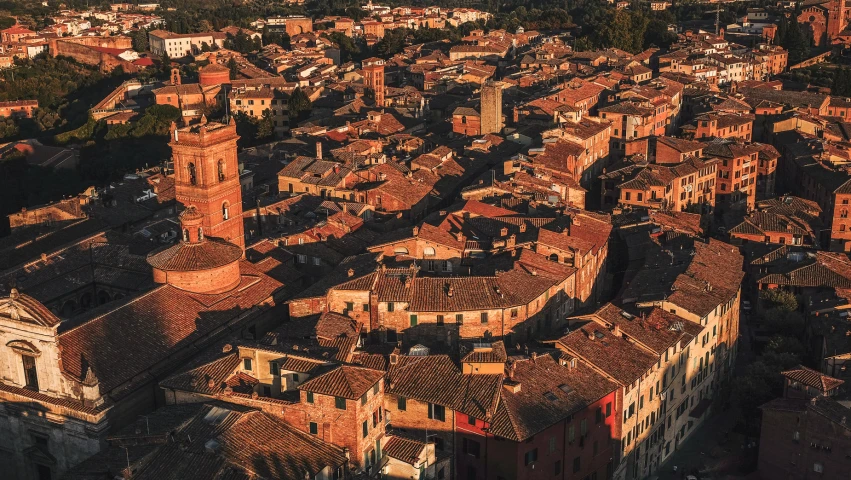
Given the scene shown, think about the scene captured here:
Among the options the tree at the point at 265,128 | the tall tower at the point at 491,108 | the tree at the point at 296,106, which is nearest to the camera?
the tall tower at the point at 491,108

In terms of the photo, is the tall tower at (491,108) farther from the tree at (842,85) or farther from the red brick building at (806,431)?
the tree at (842,85)

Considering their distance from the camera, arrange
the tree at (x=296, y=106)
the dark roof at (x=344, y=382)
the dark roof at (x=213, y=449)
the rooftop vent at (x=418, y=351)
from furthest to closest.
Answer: the tree at (x=296, y=106) → the rooftop vent at (x=418, y=351) → the dark roof at (x=344, y=382) → the dark roof at (x=213, y=449)

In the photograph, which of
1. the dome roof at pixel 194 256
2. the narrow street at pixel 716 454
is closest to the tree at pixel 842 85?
the narrow street at pixel 716 454

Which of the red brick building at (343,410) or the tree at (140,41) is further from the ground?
the tree at (140,41)

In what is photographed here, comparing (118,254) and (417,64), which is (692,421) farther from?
(417,64)

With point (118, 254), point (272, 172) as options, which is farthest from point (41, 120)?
point (118, 254)

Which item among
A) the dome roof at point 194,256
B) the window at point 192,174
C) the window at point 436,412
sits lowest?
the window at point 436,412

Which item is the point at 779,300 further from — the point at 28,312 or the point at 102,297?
the point at 28,312
